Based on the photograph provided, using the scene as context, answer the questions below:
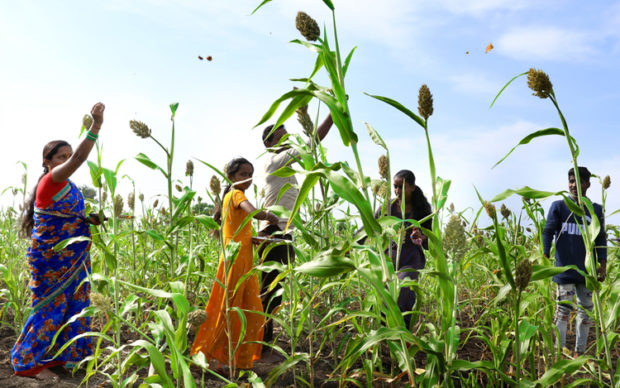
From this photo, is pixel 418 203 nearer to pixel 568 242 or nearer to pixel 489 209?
pixel 568 242

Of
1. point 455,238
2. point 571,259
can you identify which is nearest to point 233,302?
point 455,238

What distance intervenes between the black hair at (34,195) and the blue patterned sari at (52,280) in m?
0.24

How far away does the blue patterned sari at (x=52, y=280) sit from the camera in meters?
2.59

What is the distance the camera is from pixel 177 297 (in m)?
1.52

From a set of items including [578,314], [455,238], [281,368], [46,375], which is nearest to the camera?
[455,238]

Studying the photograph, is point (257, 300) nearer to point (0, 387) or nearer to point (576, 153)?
point (0, 387)

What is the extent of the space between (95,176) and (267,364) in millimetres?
1526

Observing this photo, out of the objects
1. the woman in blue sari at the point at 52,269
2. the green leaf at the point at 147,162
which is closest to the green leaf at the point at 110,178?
the green leaf at the point at 147,162

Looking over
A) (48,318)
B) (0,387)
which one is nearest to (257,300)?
(48,318)

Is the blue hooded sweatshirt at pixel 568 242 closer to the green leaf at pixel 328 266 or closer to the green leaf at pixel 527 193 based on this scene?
the green leaf at pixel 527 193

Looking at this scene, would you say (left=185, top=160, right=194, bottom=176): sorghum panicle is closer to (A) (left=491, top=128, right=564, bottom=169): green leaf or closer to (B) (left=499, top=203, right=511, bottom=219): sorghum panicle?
(A) (left=491, top=128, right=564, bottom=169): green leaf

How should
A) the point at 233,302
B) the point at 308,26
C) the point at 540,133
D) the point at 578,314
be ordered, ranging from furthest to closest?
the point at 578,314 < the point at 233,302 < the point at 540,133 < the point at 308,26

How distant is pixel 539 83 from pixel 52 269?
8.53 feet

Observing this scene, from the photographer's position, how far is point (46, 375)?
2.57 metres
